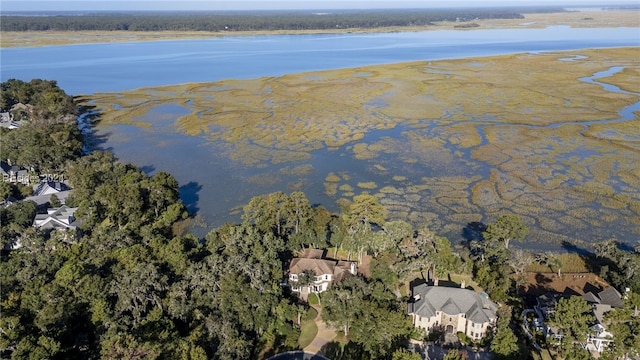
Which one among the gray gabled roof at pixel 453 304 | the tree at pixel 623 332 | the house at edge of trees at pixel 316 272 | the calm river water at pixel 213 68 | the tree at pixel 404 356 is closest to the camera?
the tree at pixel 404 356

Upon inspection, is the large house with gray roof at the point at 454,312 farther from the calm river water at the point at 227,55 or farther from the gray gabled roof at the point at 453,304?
the calm river water at the point at 227,55

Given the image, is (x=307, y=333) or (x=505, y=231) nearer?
(x=307, y=333)

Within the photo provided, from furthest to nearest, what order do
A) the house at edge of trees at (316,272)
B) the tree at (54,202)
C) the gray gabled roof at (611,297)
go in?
the tree at (54,202) → the house at edge of trees at (316,272) → the gray gabled roof at (611,297)

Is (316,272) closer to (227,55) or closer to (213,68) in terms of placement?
(213,68)

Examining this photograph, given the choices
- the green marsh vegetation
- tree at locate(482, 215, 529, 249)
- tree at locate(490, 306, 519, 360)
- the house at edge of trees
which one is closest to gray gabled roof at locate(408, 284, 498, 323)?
tree at locate(490, 306, 519, 360)

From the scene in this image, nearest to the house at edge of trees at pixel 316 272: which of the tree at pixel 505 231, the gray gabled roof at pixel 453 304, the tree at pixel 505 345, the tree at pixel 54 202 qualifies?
the gray gabled roof at pixel 453 304

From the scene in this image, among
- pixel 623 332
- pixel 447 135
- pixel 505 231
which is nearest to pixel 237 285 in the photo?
pixel 505 231
